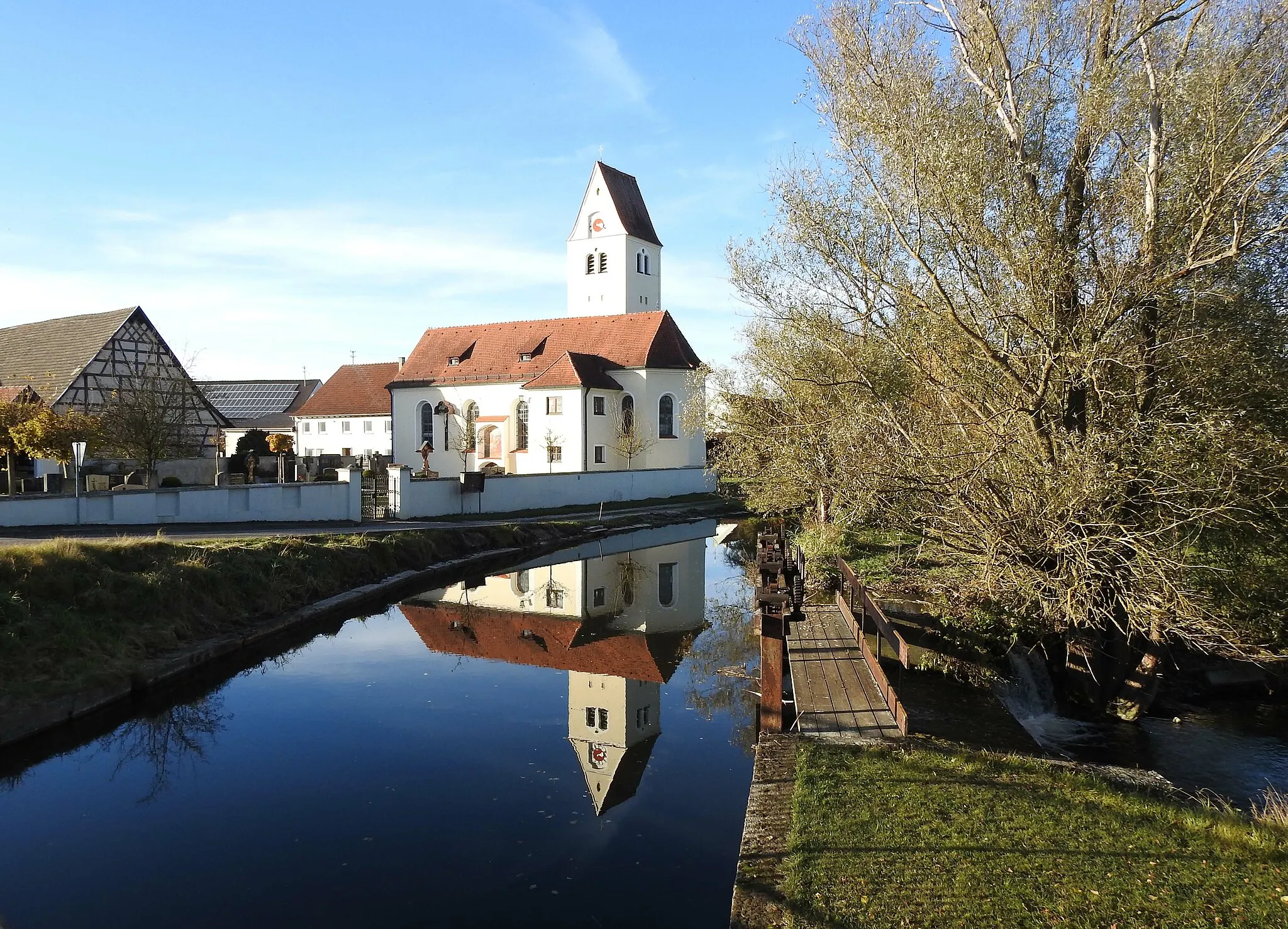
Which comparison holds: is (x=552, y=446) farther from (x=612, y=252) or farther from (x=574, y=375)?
(x=612, y=252)

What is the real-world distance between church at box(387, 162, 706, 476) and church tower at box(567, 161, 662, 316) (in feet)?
0.25

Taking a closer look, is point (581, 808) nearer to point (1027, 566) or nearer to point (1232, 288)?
point (1027, 566)

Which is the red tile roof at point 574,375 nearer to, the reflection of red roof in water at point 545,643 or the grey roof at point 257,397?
the reflection of red roof in water at point 545,643

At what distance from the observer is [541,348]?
157 ft

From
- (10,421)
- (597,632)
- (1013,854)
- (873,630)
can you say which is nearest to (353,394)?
(10,421)

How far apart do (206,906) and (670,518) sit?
93.7 feet

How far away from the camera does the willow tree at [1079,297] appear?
27.5 ft

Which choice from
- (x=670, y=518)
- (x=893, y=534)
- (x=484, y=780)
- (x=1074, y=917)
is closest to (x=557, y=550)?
(x=670, y=518)

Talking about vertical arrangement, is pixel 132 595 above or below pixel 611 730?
above

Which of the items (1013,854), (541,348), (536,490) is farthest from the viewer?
(541,348)

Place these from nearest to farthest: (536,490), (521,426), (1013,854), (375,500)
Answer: (1013,854)
(375,500)
(536,490)
(521,426)

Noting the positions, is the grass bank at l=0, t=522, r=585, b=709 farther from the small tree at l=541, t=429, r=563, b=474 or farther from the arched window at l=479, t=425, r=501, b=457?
the arched window at l=479, t=425, r=501, b=457

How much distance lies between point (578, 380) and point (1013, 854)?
37379 millimetres

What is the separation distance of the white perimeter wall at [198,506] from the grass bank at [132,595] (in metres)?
4.30
